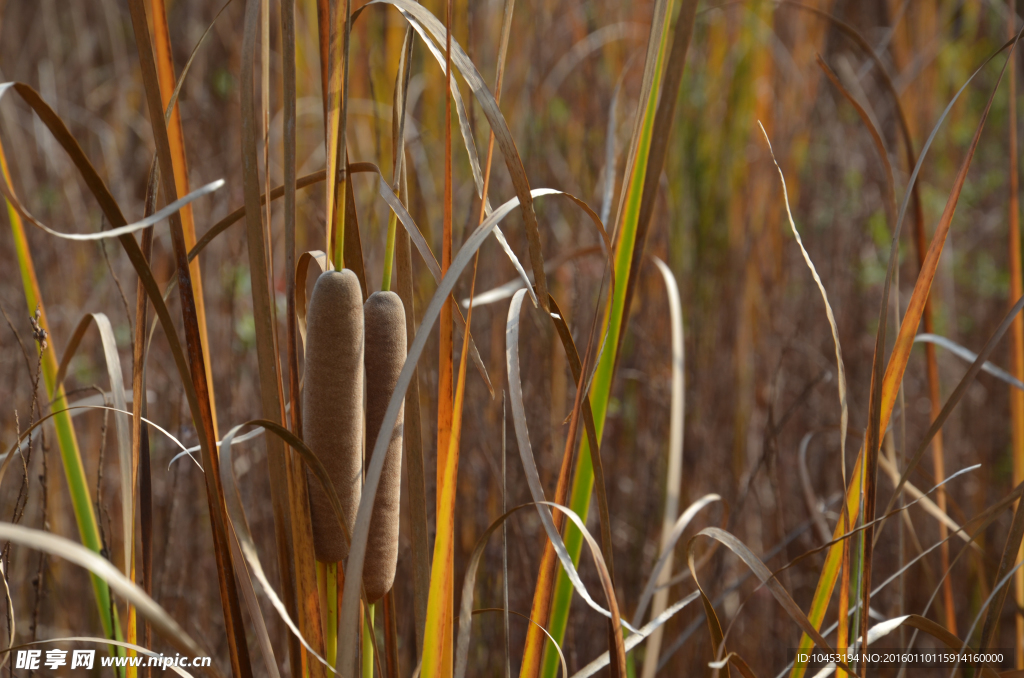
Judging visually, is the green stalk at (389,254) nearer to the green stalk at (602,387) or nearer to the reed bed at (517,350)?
the reed bed at (517,350)

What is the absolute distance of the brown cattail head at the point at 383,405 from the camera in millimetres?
331

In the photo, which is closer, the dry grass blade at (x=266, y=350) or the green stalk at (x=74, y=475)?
the dry grass blade at (x=266, y=350)

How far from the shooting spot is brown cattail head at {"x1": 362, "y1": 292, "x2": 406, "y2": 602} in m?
0.33

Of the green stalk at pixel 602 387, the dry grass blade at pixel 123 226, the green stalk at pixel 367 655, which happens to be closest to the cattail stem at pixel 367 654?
the green stalk at pixel 367 655

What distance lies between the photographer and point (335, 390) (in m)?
0.30

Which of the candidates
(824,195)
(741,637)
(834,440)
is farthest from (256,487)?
(824,195)

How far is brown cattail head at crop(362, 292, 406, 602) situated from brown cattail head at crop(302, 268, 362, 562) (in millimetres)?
14

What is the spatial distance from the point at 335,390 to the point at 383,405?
41 mm

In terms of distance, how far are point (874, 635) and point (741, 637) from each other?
1.89 ft

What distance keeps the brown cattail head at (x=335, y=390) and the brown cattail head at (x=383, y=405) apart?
1cm

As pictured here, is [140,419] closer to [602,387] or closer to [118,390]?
[118,390]

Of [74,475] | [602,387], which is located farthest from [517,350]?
[74,475]

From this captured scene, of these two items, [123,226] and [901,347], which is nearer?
[123,226]

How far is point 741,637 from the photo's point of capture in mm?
953
